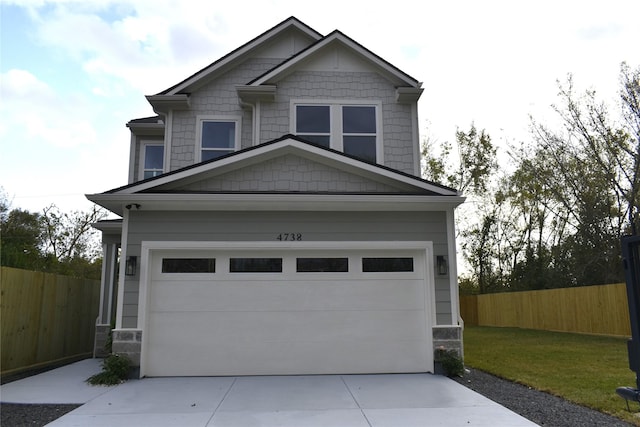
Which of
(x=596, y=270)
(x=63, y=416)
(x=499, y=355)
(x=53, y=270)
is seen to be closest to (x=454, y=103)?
(x=596, y=270)

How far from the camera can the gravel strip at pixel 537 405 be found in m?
5.58

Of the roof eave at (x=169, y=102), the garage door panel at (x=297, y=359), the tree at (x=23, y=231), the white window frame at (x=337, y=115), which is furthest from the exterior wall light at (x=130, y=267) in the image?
the tree at (x=23, y=231)

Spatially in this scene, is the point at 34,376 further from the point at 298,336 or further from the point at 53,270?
the point at 53,270

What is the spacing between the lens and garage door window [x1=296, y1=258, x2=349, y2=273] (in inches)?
340

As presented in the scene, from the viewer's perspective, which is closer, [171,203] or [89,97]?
[171,203]

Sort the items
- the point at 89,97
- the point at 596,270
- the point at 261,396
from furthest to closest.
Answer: the point at 596,270, the point at 89,97, the point at 261,396

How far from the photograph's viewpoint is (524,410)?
613 centimetres

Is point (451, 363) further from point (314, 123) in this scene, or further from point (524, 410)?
point (314, 123)

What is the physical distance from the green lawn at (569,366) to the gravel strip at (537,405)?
19 cm

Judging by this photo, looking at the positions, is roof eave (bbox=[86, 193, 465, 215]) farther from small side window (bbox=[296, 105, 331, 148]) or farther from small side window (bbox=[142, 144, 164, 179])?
small side window (bbox=[142, 144, 164, 179])

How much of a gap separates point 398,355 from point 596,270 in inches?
650

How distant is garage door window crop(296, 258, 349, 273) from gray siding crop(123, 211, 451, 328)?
39cm

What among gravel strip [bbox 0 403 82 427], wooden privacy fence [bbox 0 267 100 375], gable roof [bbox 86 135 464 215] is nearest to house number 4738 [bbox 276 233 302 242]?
gable roof [bbox 86 135 464 215]

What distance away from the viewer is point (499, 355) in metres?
11.8
